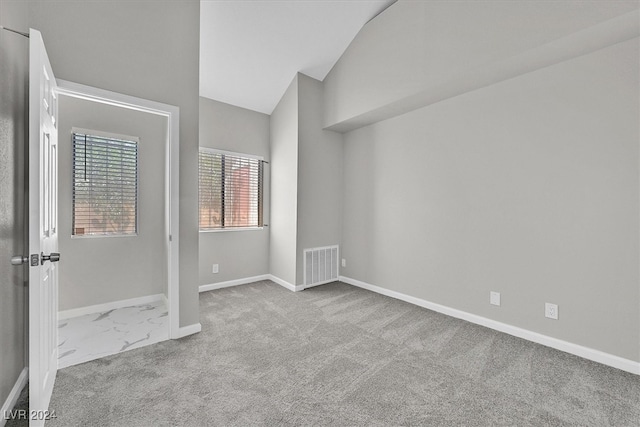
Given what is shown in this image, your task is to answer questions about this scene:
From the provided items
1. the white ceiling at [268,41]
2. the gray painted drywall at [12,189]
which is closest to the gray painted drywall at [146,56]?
the gray painted drywall at [12,189]

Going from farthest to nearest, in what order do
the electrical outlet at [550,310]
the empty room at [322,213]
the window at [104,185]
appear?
the window at [104,185] < the electrical outlet at [550,310] < the empty room at [322,213]

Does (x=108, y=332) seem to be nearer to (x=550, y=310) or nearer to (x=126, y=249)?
(x=126, y=249)

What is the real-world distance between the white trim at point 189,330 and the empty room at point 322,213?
0.02 metres

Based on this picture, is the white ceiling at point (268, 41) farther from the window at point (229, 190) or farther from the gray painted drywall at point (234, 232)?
the window at point (229, 190)

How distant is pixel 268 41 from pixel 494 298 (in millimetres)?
3782

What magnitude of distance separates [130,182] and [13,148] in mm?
1690

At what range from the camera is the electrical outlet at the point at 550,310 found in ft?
7.95

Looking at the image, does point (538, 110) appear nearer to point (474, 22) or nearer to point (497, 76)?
point (497, 76)

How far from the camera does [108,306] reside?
3219 mm

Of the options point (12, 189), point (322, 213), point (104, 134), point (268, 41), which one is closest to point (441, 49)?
point (268, 41)

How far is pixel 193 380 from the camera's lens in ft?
6.29

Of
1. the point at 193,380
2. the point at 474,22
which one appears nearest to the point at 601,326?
the point at 474,22

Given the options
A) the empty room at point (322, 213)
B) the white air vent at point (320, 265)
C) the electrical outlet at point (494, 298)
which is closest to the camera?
the empty room at point (322, 213)

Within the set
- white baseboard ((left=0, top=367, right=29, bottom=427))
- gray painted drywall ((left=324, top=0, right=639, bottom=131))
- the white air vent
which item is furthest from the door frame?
gray painted drywall ((left=324, top=0, right=639, bottom=131))
